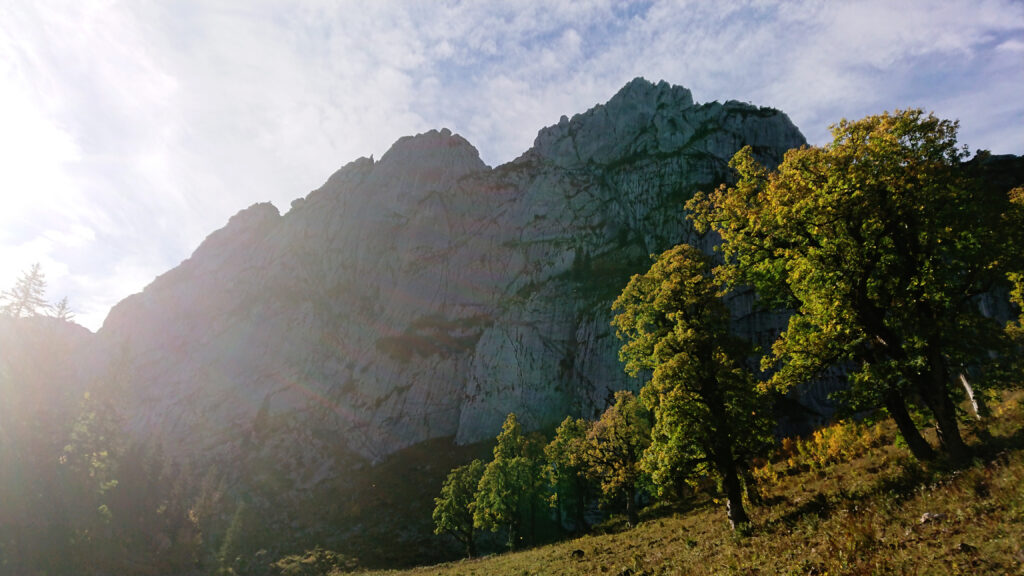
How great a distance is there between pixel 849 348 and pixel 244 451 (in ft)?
398

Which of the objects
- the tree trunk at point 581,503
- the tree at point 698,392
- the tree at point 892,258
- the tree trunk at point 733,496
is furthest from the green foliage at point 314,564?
the tree at point 892,258

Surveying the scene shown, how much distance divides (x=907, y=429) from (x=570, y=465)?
114 feet

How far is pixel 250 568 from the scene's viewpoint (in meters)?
54.3

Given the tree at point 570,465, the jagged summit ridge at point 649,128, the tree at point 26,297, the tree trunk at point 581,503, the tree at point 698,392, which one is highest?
the jagged summit ridge at point 649,128

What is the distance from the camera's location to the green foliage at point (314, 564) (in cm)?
5097

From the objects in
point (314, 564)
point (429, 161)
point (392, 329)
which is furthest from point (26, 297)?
point (429, 161)

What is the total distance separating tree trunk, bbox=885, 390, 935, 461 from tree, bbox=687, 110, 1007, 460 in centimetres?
4

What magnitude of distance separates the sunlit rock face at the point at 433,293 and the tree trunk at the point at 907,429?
58.7 meters

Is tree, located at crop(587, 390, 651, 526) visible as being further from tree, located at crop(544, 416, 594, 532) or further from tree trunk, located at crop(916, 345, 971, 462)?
tree trunk, located at crop(916, 345, 971, 462)

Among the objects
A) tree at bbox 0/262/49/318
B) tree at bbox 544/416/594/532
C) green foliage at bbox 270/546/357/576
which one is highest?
tree at bbox 0/262/49/318

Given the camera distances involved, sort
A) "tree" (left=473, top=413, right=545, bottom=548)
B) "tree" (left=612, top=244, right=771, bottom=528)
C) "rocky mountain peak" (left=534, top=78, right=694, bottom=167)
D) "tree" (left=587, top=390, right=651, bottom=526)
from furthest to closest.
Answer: "rocky mountain peak" (left=534, top=78, right=694, bottom=167) → "tree" (left=473, top=413, right=545, bottom=548) → "tree" (left=587, top=390, right=651, bottom=526) → "tree" (left=612, top=244, right=771, bottom=528)

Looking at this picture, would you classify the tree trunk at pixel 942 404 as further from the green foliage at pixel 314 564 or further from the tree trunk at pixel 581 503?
the green foliage at pixel 314 564

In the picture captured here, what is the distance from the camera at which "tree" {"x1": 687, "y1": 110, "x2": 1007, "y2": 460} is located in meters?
14.7

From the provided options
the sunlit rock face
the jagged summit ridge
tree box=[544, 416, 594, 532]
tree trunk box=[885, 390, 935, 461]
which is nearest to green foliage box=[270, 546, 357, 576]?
tree box=[544, 416, 594, 532]
